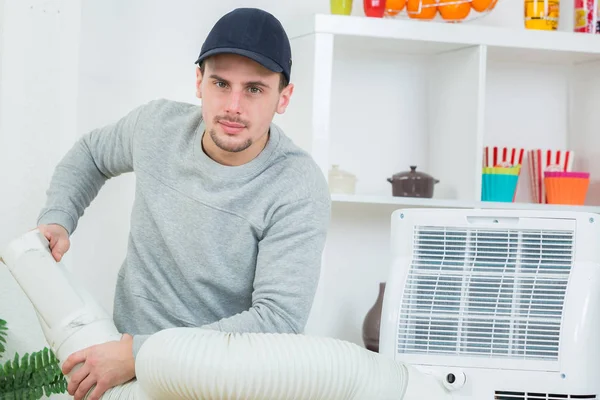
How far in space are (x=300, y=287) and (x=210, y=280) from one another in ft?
0.60

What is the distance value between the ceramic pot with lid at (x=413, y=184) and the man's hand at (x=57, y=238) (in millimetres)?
1560

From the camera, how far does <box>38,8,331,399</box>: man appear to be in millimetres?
1436

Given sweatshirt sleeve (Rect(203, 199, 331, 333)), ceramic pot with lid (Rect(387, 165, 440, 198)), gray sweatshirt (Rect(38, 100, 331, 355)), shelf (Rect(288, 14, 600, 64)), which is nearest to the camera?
sweatshirt sleeve (Rect(203, 199, 331, 333))

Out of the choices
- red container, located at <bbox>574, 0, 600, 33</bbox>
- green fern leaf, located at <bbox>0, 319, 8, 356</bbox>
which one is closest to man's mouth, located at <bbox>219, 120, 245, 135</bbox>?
green fern leaf, located at <bbox>0, 319, 8, 356</bbox>

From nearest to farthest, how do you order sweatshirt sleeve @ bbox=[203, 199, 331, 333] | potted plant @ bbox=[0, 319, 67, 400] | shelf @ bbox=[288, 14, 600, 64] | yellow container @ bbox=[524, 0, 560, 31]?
sweatshirt sleeve @ bbox=[203, 199, 331, 333]
potted plant @ bbox=[0, 319, 67, 400]
shelf @ bbox=[288, 14, 600, 64]
yellow container @ bbox=[524, 0, 560, 31]

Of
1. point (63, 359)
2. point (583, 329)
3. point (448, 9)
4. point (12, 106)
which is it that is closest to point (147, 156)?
point (63, 359)

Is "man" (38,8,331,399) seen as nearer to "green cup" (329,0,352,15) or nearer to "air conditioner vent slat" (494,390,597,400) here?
"air conditioner vent slat" (494,390,597,400)

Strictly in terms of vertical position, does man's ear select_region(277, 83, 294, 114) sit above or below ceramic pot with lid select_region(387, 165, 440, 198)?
above

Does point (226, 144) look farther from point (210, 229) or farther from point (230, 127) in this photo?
point (210, 229)

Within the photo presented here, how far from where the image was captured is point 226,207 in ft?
4.99

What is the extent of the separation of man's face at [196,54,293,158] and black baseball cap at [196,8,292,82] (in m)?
0.04

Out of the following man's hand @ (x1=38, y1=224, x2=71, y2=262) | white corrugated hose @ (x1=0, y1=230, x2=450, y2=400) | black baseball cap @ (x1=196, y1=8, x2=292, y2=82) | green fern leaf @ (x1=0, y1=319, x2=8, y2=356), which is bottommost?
green fern leaf @ (x1=0, y1=319, x2=8, y2=356)

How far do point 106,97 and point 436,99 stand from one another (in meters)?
1.15

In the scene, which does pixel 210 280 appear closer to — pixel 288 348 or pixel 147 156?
pixel 147 156
